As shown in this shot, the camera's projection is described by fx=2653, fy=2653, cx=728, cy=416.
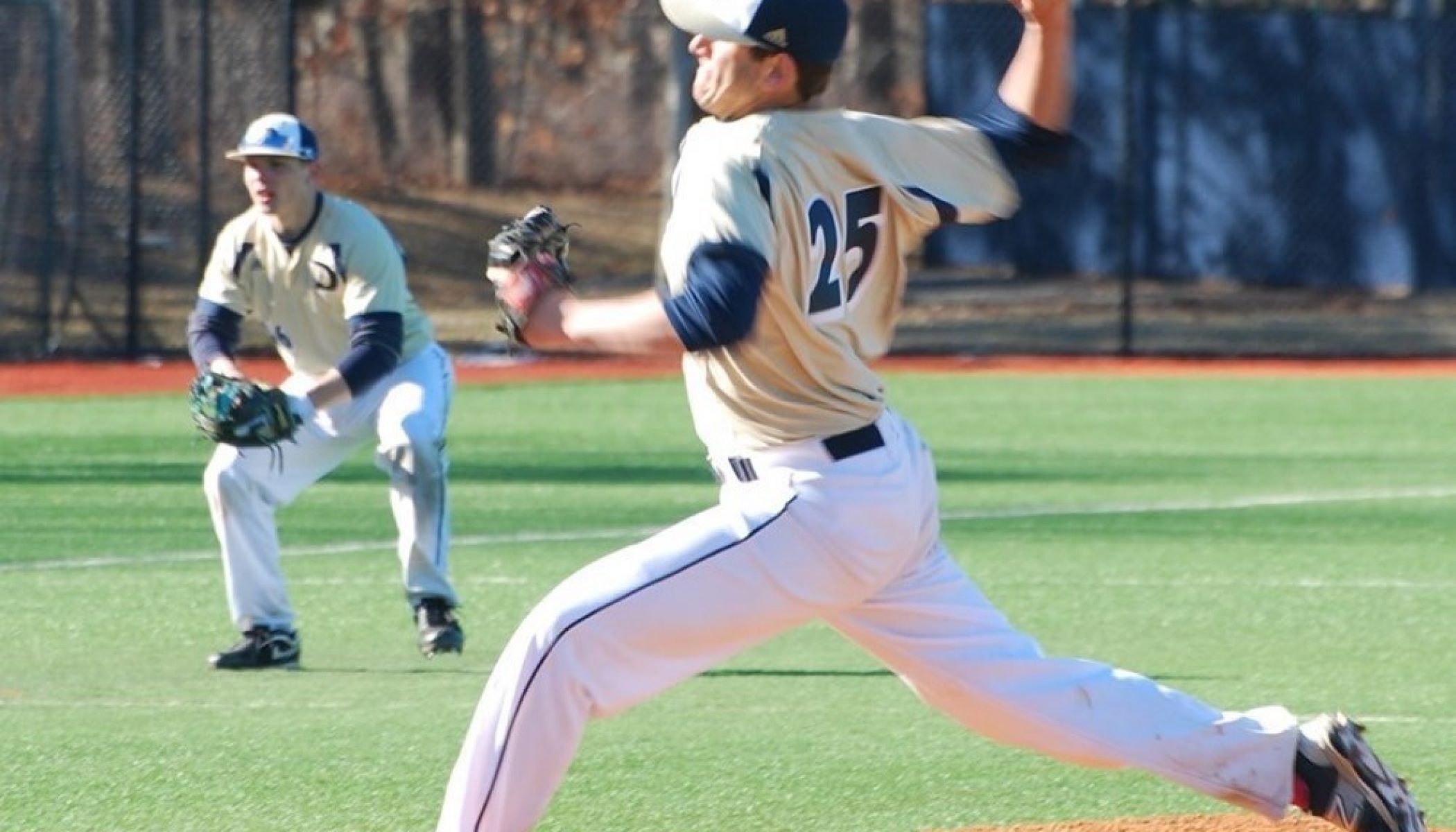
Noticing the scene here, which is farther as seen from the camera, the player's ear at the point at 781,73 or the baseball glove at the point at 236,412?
the baseball glove at the point at 236,412

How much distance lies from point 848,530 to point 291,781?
234 centimetres

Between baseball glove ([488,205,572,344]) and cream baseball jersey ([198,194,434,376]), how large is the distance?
13.0 feet

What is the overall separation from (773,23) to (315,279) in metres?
4.44

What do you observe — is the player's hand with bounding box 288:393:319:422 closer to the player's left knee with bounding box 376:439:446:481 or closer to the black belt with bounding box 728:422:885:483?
the player's left knee with bounding box 376:439:446:481

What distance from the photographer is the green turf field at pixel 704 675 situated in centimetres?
675

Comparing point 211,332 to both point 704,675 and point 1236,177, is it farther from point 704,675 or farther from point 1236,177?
point 1236,177

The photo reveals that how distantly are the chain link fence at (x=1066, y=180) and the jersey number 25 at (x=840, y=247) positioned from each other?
1647 cm

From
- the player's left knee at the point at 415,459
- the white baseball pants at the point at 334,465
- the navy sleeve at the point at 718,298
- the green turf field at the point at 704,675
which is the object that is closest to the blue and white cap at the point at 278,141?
the white baseball pants at the point at 334,465

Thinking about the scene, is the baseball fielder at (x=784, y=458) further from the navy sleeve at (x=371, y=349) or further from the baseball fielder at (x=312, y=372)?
the baseball fielder at (x=312, y=372)

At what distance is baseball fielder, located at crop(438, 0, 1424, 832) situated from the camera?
4.92 meters

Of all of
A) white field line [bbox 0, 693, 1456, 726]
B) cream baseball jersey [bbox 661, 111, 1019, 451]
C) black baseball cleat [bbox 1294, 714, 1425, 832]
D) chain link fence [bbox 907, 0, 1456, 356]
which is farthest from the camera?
chain link fence [bbox 907, 0, 1456, 356]

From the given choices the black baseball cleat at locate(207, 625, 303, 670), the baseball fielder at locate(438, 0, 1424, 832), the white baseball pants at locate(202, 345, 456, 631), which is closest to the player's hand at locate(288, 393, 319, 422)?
the white baseball pants at locate(202, 345, 456, 631)

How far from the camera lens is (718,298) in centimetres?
475

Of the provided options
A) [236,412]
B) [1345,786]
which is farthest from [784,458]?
[236,412]
